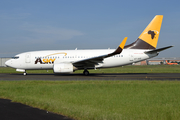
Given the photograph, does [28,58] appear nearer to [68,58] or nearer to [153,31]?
[68,58]

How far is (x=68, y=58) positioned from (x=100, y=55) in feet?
14.3

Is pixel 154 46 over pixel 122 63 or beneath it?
over

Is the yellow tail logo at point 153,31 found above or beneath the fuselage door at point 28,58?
above

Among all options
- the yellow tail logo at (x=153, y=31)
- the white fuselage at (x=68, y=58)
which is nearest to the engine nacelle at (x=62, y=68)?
the white fuselage at (x=68, y=58)

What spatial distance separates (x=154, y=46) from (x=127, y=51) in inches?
150

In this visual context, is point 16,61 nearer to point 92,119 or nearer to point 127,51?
point 127,51

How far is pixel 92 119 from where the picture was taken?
5.55 m

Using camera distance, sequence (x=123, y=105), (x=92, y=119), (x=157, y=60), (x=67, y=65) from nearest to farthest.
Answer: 1. (x=92, y=119)
2. (x=123, y=105)
3. (x=67, y=65)
4. (x=157, y=60)

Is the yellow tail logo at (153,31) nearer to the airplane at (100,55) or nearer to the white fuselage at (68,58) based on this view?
the airplane at (100,55)

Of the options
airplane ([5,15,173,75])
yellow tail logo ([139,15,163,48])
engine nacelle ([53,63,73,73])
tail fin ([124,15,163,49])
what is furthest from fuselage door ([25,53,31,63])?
yellow tail logo ([139,15,163,48])

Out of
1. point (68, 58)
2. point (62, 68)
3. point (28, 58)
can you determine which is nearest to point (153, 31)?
point (68, 58)

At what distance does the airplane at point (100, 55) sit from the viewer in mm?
24688

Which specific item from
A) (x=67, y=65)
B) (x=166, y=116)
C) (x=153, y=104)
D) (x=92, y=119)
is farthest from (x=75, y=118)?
(x=67, y=65)

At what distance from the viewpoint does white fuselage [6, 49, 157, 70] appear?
24.7 metres
